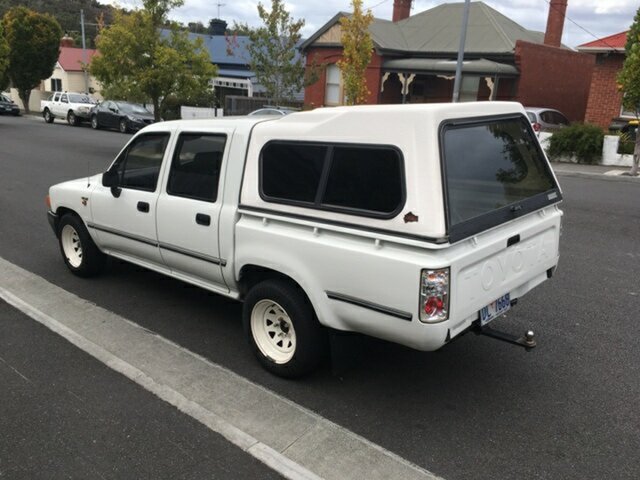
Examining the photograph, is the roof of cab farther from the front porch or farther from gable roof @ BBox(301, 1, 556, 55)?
gable roof @ BBox(301, 1, 556, 55)

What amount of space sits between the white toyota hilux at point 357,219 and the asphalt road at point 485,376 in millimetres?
450

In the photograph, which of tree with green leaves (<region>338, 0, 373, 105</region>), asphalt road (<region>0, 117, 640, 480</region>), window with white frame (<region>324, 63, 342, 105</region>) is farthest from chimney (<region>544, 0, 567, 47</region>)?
asphalt road (<region>0, 117, 640, 480</region>)

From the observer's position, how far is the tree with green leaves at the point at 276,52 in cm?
2644

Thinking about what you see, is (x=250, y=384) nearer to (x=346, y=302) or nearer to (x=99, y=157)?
(x=346, y=302)

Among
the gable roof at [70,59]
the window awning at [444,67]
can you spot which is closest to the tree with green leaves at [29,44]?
the gable roof at [70,59]

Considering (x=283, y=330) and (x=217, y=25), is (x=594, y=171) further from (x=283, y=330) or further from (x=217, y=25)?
(x=217, y=25)

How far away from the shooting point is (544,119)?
769 inches

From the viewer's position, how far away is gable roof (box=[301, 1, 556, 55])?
26891 millimetres

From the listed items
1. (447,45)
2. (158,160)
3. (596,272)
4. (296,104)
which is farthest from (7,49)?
(596,272)

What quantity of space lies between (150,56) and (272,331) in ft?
55.5

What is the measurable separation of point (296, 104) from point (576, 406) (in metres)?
30.4

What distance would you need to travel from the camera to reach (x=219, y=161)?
175 inches

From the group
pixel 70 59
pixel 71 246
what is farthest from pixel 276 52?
pixel 70 59

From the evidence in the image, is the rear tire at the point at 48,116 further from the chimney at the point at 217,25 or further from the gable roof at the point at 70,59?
the chimney at the point at 217,25
